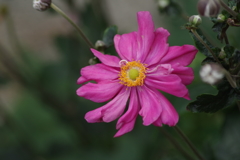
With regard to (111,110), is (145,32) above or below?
above

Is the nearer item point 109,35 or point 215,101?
point 215,101

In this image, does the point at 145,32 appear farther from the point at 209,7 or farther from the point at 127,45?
the point at 209,7

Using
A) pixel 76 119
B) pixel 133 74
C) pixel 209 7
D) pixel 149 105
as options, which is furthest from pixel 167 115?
pixel 76 119

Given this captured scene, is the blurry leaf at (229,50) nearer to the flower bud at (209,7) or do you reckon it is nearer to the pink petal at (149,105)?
the flower bud at (209,7)

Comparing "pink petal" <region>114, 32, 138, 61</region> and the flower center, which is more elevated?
"pink petal" <region>114, 32, 138, 61</region>

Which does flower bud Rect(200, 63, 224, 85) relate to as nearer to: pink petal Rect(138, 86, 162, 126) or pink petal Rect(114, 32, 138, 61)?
pink petal Rect(138, 86, 162, 126)

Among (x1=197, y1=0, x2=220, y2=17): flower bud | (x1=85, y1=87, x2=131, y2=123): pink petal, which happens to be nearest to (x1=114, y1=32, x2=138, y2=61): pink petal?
(x1=85, y1=87, x2=131, y2=123): pink petal

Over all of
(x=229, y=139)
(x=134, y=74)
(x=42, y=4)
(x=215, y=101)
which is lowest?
(x=229, y=139)
